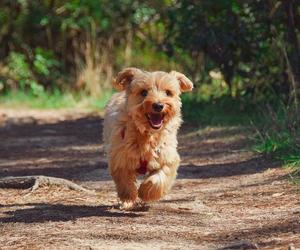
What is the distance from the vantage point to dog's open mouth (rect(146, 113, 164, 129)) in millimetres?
7070

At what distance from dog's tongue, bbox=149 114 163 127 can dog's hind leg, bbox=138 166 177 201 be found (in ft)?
1.27

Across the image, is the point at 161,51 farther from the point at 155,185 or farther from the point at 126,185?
the point at 155,185

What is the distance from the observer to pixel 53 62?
60.6 feet

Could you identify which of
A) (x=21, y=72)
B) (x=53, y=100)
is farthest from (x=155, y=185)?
(x=21, y=72)

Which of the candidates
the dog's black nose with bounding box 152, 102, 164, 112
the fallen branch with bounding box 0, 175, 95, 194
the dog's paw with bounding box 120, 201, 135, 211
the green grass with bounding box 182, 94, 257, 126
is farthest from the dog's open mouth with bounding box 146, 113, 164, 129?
the green grass with bounding box 182, 94, 257, 126

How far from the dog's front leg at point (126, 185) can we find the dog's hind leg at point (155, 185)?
88 mm

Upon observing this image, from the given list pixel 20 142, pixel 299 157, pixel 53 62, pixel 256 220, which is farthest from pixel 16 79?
pixel 256 220

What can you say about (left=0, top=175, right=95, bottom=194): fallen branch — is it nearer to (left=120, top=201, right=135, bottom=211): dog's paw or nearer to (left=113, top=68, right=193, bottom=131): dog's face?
(left=120, top=201, right=135, bottom=211): dog's paw

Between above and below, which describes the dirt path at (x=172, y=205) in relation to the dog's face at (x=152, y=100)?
below

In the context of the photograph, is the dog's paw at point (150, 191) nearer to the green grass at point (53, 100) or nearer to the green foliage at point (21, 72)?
the green grass at point (53, 100)

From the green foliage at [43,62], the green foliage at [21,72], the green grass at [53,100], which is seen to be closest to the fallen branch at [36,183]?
the green grass at [53,100]

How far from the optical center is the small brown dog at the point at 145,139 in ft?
23.2

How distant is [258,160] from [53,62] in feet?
31.4

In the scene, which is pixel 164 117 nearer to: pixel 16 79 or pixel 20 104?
pixel 20 104
